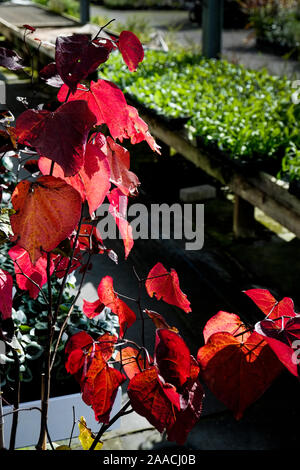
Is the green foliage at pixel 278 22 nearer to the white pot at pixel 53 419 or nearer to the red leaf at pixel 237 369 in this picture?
the white pot at pixel 53 419

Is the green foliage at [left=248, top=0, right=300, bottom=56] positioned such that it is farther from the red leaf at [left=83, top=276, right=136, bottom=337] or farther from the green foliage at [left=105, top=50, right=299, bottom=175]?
the red leaf at [left=83, top=276, right=136, bottom=337]

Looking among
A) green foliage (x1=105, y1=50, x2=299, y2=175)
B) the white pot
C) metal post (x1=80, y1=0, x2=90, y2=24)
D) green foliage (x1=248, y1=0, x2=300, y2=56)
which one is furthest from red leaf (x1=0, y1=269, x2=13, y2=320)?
green foliage (x1=248, y1=0, x2=300, y2=56)

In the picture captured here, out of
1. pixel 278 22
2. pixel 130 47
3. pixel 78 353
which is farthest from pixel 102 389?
pixel 278 22

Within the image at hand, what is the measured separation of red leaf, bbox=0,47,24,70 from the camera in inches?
38.1

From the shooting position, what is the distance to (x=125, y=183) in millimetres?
1048

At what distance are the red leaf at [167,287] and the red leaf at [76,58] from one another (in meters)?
0.47

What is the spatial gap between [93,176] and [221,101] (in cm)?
344

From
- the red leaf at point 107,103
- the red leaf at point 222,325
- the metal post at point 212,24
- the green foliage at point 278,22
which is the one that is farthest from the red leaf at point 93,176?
the green foliage at point 278,22

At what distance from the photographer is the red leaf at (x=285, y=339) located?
2.54ft

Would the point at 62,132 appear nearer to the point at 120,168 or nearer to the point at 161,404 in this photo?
the point at 120,168

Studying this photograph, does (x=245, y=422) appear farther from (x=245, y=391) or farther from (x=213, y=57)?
(x=213, y=57)
